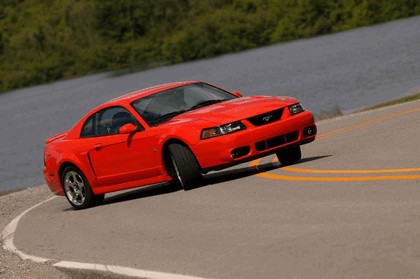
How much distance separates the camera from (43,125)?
275ft

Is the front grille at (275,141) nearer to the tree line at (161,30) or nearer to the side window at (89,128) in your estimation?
the side window at (89,128)

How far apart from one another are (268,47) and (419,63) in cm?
6946

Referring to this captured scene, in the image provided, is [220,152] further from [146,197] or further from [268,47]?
[268,47]

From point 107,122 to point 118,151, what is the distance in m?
0.68

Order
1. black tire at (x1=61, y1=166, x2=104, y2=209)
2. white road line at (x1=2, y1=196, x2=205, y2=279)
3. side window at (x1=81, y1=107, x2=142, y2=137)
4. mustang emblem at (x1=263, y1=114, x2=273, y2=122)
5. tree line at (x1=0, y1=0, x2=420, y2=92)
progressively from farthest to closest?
tree line at (x1=0, y1=0, x2=420, y2=92), black tire at (x1=61, y1=166, x2=104, y2=209), side window at (x1=81, y1=107, x2=142, y2=137), mustang emblem at (x1=263, y1=114, x2=273, y2=122), white road line at (x1=2, y1=196, x2=205, y2=279)

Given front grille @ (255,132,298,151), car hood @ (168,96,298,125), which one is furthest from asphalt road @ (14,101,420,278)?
car hood @ (168,96,298,125)

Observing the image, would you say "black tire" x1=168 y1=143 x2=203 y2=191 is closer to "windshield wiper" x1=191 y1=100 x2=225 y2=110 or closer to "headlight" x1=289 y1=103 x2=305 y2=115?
"windshield wiper" x1=191 y1=100 x2=225 y2=110

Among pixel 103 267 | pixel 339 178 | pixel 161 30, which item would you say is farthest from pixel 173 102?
pixel 161 30

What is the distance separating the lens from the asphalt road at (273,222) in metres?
8.65

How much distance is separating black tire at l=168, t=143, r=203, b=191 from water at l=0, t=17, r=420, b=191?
73.2 ft

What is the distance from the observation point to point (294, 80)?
7612 centimetres

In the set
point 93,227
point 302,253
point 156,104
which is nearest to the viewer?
point 302,253

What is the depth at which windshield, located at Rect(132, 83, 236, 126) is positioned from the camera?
611 inches

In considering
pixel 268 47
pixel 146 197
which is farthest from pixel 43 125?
pixel 146 197
